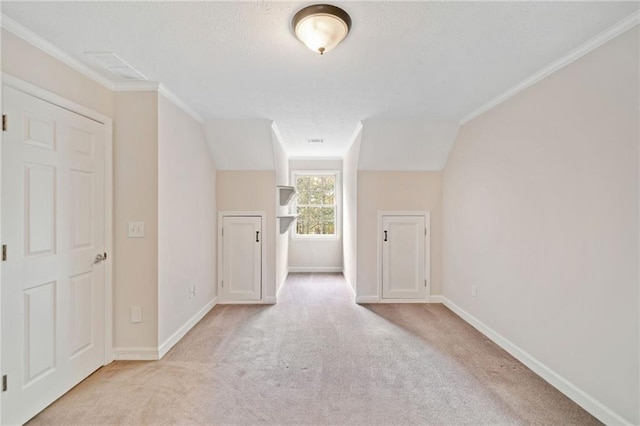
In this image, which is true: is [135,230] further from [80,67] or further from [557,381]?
[557,381]

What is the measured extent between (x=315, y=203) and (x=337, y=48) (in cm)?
444

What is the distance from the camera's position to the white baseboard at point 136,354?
265cm

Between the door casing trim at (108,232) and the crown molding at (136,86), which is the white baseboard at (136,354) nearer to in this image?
the door casing trim at (108,232)

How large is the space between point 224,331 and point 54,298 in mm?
1588

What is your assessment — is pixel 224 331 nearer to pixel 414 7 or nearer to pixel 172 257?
pixel 172 257

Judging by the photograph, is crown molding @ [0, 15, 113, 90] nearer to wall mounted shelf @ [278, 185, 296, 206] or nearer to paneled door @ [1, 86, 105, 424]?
paneled door @ [1, 86, 105, 424]

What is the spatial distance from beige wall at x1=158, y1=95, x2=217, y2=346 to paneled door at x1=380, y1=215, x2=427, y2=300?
244cm

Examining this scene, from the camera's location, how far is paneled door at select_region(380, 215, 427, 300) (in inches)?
Answer: 172

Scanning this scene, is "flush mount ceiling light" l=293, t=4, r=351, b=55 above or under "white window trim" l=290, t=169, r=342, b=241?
above

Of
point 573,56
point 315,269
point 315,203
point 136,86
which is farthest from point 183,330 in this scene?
point 573,56

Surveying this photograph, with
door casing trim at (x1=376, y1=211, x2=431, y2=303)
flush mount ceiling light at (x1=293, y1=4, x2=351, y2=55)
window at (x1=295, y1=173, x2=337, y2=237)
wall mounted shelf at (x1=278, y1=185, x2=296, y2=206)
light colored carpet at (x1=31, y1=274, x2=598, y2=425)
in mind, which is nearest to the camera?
flush mount ceiling light at (x1=293, y1=4, x2=351, y2=55)

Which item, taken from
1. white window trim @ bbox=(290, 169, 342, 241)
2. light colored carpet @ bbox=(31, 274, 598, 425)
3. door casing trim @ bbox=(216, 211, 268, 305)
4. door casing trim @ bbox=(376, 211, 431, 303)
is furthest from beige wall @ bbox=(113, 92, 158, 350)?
white window trim @ bbox=(290, 169, 342, 241)

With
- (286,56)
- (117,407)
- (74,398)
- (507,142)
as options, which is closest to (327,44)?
(286,56)

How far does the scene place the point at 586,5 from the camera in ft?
5.30
